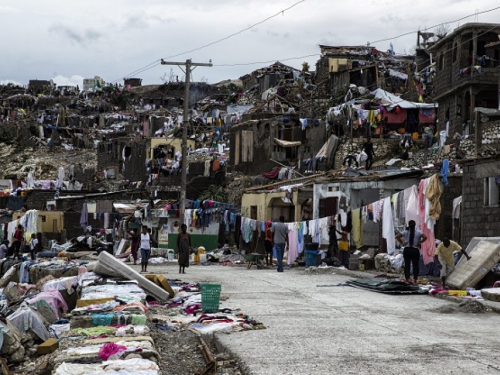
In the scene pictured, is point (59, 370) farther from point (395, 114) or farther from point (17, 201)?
point (17, 201)

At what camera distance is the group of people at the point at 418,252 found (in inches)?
647

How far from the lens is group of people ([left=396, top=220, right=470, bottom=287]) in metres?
16.4

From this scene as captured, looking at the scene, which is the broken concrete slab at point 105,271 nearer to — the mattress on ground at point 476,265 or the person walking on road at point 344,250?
the mattress on ground at point 476,265

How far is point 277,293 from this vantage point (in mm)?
15898

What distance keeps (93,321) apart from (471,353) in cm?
480

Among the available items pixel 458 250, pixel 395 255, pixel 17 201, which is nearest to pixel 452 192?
pixel 395 255

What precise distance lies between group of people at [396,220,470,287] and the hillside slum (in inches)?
10.3

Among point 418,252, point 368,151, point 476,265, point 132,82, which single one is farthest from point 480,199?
point 132,82

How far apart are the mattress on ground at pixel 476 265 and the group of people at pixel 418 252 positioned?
0.53 ft

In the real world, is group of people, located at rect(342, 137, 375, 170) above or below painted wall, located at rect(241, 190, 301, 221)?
above

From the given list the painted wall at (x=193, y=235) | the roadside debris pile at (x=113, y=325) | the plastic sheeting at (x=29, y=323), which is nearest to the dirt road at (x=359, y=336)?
the roadside debris pile at (x=113, y=325)

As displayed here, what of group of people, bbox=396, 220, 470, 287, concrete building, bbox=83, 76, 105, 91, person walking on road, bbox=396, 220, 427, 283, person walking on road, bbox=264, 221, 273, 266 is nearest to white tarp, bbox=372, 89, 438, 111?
person walking on road, bbox=264, 221, 273, 266

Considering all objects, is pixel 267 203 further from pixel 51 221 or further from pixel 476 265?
pixel 476 265

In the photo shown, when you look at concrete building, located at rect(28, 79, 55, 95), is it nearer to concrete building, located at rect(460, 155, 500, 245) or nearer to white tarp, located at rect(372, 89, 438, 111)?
white tarp, located at rect(372, 89, 438, 111)
